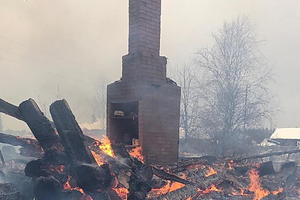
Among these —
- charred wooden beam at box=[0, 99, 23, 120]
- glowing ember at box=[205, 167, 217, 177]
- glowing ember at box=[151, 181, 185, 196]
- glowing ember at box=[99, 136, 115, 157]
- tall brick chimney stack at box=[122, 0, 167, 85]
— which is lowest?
glowing ember at box=[151, 181, 185, 196]

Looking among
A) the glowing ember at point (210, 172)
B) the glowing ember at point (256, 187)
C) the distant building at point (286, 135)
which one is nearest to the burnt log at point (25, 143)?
the glowing ember at point (210, 172)

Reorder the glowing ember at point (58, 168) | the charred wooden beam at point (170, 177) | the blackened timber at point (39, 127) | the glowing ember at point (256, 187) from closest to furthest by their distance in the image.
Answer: the glowing ember at point (58, 168), the charred wooden beam at point (170, 177), the blackened timber at point (39, 127), the glowing ember at point (256, 187)

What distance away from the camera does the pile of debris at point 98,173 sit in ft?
18.2

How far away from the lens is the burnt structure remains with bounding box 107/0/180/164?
24.9 ft

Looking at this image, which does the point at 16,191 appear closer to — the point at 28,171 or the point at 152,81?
the point at 28,171

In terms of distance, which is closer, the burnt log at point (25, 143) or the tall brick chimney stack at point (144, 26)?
the burnt log at point (25, 143)

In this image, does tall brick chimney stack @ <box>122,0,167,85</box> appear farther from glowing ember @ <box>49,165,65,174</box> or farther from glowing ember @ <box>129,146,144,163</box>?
glowing ember @ <box>49,165,65,174</box>

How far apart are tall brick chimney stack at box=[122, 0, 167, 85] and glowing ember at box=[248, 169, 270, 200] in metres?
3.43

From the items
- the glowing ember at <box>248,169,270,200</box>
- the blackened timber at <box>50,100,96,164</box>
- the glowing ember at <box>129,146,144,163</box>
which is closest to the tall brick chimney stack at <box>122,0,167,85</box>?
the glowing ember at <box>129,146,144,163</box>

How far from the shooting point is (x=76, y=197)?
222 inches

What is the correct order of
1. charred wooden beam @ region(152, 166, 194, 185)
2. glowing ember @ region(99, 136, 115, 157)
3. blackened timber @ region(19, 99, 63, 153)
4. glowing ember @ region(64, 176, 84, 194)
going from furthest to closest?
glowing ember @ region(99, 136, 115, 157) < blackened timber @ region(19, 99, 63, 153) < charred wooden beam @ region(152, 166, 194, 185) < glowing ember @ region(64, 176, 84, 194)

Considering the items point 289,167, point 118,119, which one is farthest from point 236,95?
point 118,119

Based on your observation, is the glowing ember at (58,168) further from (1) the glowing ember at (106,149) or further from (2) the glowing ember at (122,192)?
(2) the glowing ember at (122,192)

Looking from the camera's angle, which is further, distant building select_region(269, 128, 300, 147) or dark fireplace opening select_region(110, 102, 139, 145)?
distant building select_region(269, 128, 300, 147)
